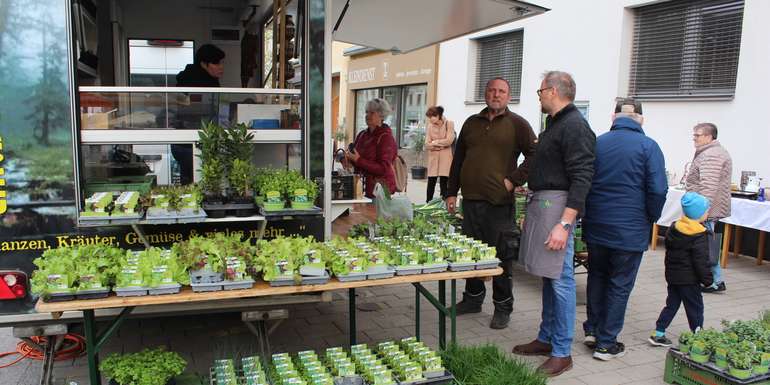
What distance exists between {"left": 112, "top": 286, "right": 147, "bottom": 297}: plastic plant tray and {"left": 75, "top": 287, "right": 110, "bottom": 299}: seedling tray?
1.9 inches

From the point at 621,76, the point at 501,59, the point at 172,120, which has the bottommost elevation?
the point at 172,120

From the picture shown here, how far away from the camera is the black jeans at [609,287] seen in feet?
13.7

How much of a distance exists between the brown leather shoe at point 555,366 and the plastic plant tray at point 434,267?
3.54 ft

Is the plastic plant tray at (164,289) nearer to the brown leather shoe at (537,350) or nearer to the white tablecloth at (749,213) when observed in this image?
the brown leather shoe at (537,350)

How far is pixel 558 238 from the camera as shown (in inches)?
150

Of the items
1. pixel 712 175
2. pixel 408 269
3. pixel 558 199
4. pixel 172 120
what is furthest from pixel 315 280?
pixel 712 175

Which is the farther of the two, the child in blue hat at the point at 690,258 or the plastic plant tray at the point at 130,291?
the child in blue hat at the point at 690,258

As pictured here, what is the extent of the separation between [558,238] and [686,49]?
6357mm

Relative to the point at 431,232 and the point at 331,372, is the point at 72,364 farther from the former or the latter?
the point at 431,232

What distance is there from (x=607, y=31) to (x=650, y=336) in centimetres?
659

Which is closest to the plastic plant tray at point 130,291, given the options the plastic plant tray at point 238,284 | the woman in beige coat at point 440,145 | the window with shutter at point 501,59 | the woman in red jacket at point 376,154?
the plastic plant tray at point 238,284

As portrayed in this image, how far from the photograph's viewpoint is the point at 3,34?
3158 mm

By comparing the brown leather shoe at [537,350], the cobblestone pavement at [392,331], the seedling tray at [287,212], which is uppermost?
the seedling tray at [287,212]

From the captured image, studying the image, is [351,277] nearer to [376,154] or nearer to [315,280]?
[315,280]
